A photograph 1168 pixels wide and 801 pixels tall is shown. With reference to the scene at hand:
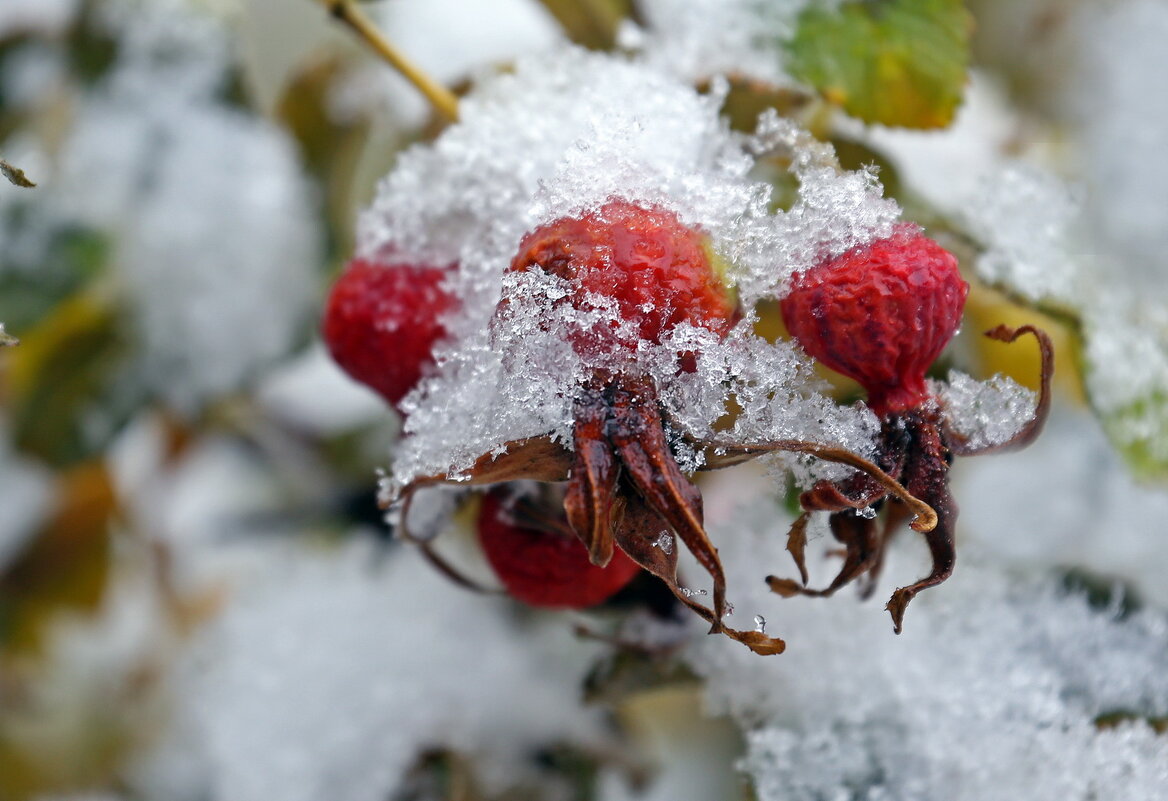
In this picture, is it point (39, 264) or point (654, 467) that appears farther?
point (39, 264)

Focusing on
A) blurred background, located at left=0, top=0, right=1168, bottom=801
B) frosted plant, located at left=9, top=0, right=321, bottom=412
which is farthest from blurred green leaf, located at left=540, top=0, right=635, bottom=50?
frosted plant, located at left=9, top=0, right=321, bottom=412

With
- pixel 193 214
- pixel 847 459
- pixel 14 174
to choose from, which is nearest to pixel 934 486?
pixel 847 459

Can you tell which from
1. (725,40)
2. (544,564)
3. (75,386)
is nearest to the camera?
(544,564)

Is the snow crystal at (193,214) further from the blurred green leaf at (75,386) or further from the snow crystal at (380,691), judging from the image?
the snow crystal at (380,691)

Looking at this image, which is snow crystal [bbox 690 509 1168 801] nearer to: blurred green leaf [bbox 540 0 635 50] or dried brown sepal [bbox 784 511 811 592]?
dried brown sepal [bbox 784 511 811 592]

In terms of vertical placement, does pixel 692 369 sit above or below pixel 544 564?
above

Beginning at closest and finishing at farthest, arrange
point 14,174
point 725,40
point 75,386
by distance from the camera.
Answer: point 14,174 → point 725,40 → point 75,386

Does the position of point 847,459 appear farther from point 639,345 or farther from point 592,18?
point 592,18
